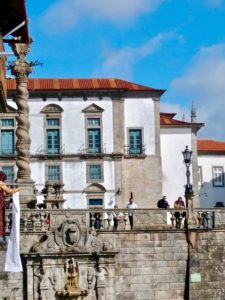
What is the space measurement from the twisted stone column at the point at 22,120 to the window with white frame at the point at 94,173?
69.4 feet

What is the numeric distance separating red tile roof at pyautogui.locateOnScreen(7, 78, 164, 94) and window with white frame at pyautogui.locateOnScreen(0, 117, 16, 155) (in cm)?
A: 214

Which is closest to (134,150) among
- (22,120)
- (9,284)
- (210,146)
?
(210,146)

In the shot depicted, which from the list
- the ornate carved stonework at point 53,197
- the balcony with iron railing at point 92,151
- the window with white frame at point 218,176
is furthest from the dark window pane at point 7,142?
the ornate carved stonework at point 53,197

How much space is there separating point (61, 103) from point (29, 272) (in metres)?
27.7

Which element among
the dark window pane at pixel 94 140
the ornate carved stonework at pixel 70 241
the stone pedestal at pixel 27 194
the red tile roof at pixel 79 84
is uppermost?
the red tile roof at pixel 79 84

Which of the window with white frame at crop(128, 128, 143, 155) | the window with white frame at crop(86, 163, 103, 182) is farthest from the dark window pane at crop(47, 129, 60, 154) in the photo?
the window with white frame at crop(128, 128, 143, 155)

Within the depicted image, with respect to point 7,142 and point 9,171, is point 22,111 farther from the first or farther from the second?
point 7,142

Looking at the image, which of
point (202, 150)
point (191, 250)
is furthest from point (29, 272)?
point (202, 150)

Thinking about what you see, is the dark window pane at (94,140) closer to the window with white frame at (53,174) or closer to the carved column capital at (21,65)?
the window with white frame at (53,174)

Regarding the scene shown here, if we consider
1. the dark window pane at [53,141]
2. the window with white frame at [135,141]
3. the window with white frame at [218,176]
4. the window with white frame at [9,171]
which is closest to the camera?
the window with white frame at [9,171]

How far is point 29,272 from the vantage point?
29078 mm

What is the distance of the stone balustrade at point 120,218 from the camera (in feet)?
96.9

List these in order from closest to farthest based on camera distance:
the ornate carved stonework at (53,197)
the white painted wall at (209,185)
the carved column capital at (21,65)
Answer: the ornate carved stonework at (53,197) → the carved column capital at (21,65) → the white painted wall at (209,185)

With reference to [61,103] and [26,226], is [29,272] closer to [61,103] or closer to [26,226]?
[26,226]
